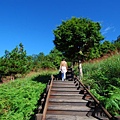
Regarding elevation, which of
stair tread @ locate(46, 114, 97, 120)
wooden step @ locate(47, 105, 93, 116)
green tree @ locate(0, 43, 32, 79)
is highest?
green tree @ locate(0, 43, 32, 79)

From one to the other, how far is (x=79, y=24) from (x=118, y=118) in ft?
44.4

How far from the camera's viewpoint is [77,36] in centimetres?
1734

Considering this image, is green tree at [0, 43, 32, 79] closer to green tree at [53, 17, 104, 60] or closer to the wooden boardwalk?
green tree at [53, 17, 104, 60]

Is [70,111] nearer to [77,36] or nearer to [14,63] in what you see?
[77,36]

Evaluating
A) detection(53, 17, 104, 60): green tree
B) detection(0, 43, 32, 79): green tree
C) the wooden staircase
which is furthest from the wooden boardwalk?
detection(0, 43, 32, 79): green tree

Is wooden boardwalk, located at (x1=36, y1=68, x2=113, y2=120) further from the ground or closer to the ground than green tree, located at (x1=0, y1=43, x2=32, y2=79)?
closer to the ground

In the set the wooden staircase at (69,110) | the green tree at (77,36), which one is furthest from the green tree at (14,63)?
the wooden staircase at (69,110)

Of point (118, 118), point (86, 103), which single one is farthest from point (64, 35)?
point (118, 118)

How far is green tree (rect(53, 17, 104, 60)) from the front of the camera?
1727 centimetres

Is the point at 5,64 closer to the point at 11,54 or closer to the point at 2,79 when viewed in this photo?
the point at 11,54

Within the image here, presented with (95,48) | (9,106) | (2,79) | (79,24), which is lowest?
(9,106)

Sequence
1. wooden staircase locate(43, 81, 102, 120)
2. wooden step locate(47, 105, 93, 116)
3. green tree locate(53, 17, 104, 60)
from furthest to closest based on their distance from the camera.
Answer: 1. green tree locate(53, 17, 104, 60)
2. wooden step locate(47, 105, 93, 116)
3. wooden staircase locate(43, 81, 102, 120)

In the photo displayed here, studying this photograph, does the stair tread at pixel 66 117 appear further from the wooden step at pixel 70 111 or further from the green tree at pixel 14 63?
the green tree at pixel 14 63

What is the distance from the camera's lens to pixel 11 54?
94.9ft
